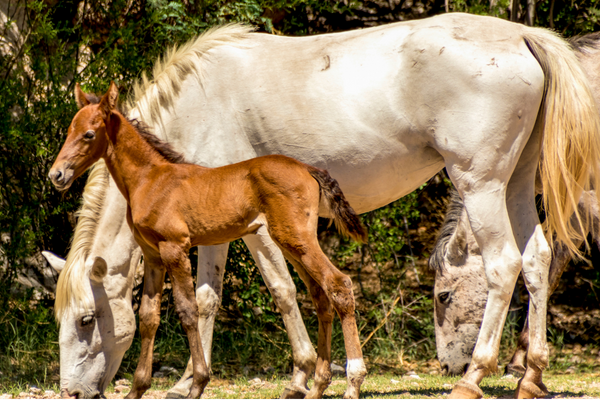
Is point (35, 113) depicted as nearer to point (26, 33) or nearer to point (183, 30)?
point (26, 33)

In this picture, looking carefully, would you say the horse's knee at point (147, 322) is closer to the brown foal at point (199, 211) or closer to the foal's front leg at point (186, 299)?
the brown foal at point (199, 211)

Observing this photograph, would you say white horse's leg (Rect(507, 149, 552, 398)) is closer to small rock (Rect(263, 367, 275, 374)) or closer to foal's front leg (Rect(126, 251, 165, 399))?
foal's front leg (Rect(126, 251, 165, 399))

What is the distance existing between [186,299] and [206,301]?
3.14ft

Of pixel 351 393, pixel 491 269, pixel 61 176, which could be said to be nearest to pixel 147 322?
pixel 61 176

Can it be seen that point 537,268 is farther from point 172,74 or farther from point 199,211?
point 172,74

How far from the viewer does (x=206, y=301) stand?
4.82m

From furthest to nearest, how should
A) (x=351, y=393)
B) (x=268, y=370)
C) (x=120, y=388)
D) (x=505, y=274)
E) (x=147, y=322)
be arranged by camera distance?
(x=268, y=370), (x=120, y=388), (x=505, y=274), (x=147, y=322), (x=351, y=393)

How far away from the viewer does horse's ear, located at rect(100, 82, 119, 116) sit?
13.1 feet

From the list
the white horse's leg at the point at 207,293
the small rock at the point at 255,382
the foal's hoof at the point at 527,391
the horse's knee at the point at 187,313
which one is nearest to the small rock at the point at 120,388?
the white horse's leg at the point at 207,293

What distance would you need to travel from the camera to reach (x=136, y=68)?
6.25 meters

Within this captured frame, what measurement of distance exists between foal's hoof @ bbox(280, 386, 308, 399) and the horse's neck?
166 cm

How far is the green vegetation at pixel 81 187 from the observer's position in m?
6.06

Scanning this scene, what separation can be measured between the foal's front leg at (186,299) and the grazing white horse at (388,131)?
0.75 m

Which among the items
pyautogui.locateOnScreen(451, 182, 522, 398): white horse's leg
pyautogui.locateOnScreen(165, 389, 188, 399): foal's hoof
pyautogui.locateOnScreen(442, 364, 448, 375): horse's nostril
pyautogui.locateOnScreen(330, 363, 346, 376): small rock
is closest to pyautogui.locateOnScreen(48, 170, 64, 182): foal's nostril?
pyautogui.locateOnScreen(165, 389, 188, 399): foal's hoof
